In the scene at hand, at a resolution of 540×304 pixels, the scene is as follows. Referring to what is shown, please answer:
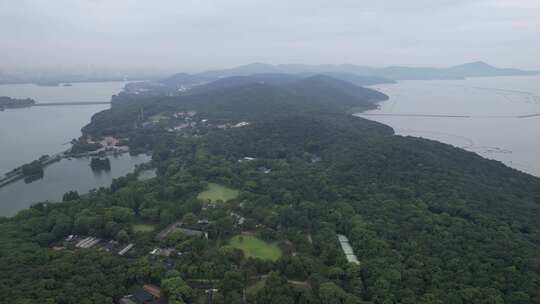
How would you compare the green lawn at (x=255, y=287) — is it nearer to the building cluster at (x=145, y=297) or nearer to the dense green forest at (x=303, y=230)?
the dense green forest at (x=303, y=230)

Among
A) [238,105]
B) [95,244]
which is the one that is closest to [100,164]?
[95,244]

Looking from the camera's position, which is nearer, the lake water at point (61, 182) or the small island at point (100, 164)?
the lake water at point (61, 182)

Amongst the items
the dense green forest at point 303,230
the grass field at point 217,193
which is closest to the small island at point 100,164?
the dense green forest at point 303,230

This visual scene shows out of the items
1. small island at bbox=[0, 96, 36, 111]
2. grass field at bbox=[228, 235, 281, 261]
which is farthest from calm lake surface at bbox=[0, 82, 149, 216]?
grass field at bbox=[228, 235, 281, 261]

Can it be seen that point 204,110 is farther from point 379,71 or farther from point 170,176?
point 379,71

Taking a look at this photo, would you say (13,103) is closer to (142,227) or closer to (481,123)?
(142,227)

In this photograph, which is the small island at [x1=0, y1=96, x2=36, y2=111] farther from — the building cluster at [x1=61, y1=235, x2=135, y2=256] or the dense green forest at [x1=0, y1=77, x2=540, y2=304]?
the building cluster at [x1=61, y1=235, x2=135, y2=256]

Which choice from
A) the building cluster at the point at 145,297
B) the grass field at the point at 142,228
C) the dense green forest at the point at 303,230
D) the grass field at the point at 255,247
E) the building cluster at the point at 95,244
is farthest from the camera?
the grass field at the point at 142,228
